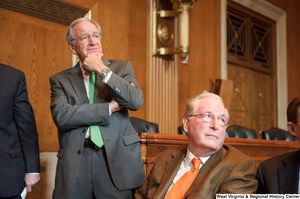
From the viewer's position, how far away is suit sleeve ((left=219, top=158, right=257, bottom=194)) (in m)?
1.66

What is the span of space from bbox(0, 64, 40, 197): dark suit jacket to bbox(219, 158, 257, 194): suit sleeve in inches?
45.3

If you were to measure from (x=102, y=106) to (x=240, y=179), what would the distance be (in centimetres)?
87

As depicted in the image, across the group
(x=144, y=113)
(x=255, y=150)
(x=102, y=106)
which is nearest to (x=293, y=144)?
(x=255, y=150)

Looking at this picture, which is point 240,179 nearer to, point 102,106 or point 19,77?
point 102,106

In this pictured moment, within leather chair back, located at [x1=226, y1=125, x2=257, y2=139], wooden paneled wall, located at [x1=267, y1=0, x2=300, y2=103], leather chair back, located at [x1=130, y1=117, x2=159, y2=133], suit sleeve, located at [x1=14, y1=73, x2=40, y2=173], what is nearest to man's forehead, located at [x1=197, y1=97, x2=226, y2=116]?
suit sleeve, located at [x1=14, y1=73, x2=40, y2=173]

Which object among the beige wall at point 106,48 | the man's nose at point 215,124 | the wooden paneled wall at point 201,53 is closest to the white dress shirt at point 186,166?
the man's nose at point 215,124

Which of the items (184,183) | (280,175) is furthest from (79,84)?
(280,175)

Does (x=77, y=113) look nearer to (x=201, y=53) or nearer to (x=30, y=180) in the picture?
(x=30, y=180)

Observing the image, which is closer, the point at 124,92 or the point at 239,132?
the point at 124,92

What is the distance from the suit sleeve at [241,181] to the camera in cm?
166

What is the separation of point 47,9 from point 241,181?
10.3 ft

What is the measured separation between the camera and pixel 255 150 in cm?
349

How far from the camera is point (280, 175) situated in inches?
66.4

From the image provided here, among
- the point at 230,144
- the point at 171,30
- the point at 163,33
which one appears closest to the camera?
the point at 230,144
